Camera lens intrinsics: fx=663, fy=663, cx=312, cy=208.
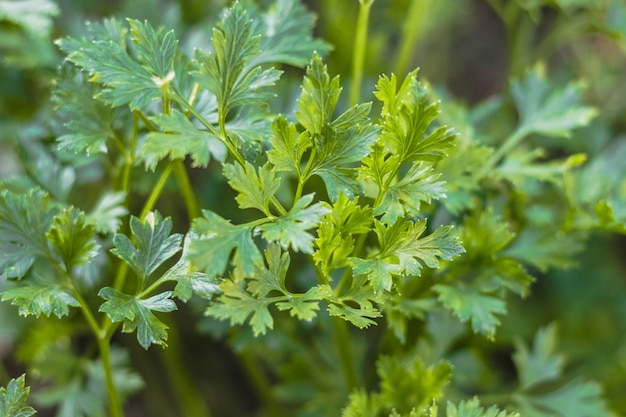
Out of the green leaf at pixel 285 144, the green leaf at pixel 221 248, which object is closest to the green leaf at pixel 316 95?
the green leaf at pixel 285 144

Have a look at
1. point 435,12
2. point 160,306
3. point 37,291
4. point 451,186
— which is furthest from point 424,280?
point 435,12

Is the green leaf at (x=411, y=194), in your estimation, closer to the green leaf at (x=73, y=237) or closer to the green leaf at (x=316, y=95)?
the green leaf at (x=316, y=95)

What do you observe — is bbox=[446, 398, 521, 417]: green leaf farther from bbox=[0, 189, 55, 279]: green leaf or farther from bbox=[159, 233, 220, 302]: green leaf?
bbox=[0, 189, 55, 279]: green leaf

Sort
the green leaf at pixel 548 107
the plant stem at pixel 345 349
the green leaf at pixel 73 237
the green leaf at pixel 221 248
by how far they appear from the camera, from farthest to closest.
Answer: the green leaf at pixel 548 107 → the plant stem at pixel 345 349 → the green leaf at pixel 73 237 → the green leaf at pixel 221 248

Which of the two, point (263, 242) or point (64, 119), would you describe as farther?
point (263, 242)

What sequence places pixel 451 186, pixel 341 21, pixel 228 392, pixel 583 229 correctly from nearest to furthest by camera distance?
pixel 451 186
pixel 583 229
pixel 341 21
pixel 228 392

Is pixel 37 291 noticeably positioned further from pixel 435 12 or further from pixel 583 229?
pixel 435 12
